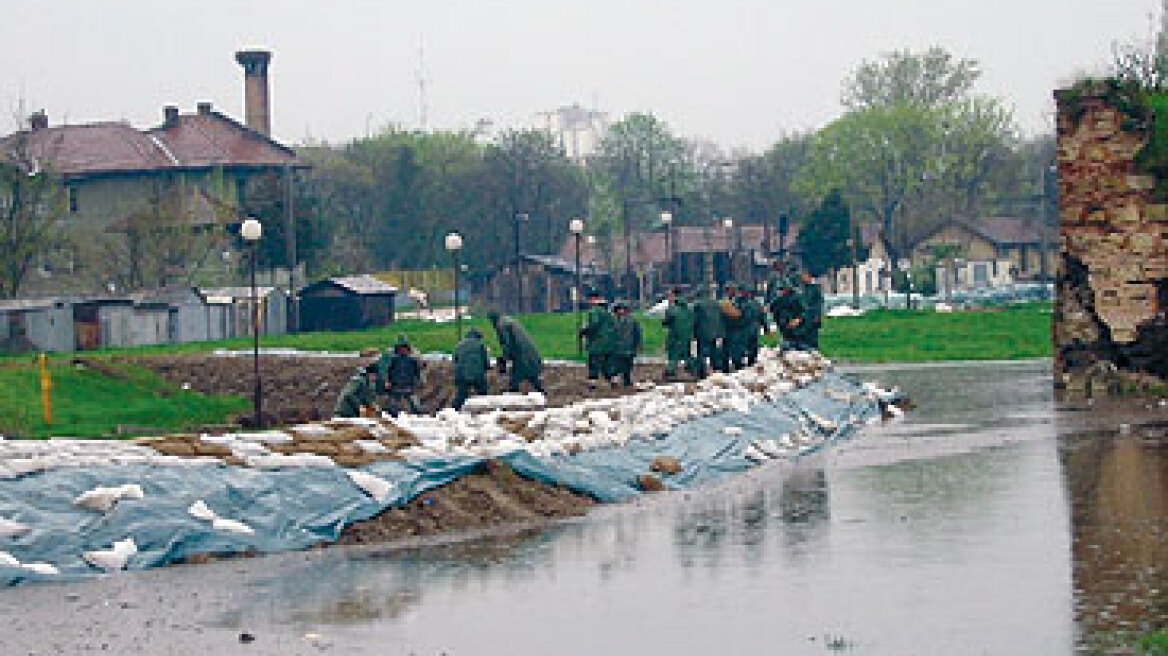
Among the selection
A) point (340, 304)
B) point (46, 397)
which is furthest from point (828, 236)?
point (46, 397)

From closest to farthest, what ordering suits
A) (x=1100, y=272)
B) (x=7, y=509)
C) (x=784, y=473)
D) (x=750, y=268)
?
(x=7, y=509) → (x=784, y=473) → (x=1100, y=272) → (x=750, y=268)

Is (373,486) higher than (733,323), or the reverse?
(733,323)

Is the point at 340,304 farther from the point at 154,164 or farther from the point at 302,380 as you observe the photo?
the point at 302,380

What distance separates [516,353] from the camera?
30375 millimetres

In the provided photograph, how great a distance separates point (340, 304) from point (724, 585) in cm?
6041

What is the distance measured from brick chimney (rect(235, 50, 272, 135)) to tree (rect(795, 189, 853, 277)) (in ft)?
89.2

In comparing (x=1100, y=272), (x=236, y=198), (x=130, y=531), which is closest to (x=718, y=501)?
(x=130, y=531)

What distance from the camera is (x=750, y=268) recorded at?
104938mm

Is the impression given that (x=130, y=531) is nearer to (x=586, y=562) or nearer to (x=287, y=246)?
(x=586, y=562)

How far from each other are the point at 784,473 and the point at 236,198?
241 feet

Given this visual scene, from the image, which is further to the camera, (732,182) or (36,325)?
(732,182)

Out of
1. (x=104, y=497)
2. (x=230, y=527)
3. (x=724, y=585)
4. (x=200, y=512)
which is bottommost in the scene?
(x=724, y=585)

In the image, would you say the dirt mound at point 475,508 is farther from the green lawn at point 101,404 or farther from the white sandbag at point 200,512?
the green lawn at point 101,404

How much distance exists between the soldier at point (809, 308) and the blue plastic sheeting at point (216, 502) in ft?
48.6
